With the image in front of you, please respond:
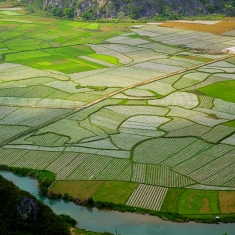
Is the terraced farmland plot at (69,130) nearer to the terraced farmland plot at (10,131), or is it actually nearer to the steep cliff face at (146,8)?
the terraced farmland plot at (10,131)

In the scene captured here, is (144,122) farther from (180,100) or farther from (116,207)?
(116,207)

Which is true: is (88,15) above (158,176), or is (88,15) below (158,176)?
above

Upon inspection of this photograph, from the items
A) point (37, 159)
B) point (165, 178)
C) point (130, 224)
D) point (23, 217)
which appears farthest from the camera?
point (37, 159)

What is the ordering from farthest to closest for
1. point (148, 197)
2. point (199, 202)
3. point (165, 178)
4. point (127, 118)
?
point (127, 118)
point (165, 178)
point (148, 197)
point (199, 202)

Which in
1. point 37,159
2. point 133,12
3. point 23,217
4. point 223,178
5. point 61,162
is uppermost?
point 133,12

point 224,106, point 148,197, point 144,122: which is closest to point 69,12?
point 224,106

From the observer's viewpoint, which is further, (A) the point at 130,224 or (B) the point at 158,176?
(B) the point at 158,176

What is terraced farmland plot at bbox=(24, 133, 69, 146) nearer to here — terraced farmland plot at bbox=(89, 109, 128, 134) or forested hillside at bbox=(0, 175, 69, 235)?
terraced farmland plot at bbox=(89, 109, 128, 134)
